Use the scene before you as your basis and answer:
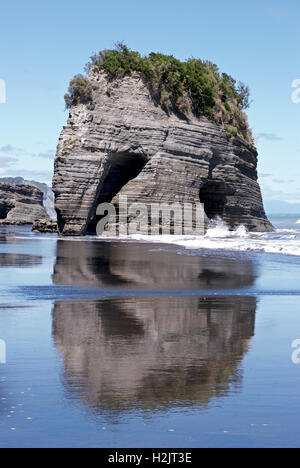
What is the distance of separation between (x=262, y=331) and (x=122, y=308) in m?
2.68

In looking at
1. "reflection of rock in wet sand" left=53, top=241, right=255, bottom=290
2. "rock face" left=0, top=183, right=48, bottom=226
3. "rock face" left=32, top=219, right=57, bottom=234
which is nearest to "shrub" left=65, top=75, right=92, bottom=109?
"rock face" left=32, top=219, right=57, bottom=234

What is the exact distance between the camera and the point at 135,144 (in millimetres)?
36281

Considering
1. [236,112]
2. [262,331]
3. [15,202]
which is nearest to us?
[262,331]

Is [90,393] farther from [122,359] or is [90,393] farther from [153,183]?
[153,183]

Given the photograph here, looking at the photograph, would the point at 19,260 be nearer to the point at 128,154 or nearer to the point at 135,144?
the point at 135,144

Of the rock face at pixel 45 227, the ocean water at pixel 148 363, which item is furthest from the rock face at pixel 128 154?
the ocean water at pixel 148 363

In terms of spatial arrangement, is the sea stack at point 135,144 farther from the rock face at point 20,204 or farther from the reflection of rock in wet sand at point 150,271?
the rock face at point 20,204

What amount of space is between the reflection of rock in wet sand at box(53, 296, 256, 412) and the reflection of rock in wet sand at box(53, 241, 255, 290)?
233cm

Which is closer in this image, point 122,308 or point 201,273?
point 122,308

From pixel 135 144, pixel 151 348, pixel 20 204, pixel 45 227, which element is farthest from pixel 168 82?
pixel 20 204

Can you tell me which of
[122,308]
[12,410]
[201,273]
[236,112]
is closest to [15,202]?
[236,112]

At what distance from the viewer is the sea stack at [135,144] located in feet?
115

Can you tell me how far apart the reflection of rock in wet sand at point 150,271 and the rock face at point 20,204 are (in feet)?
187
